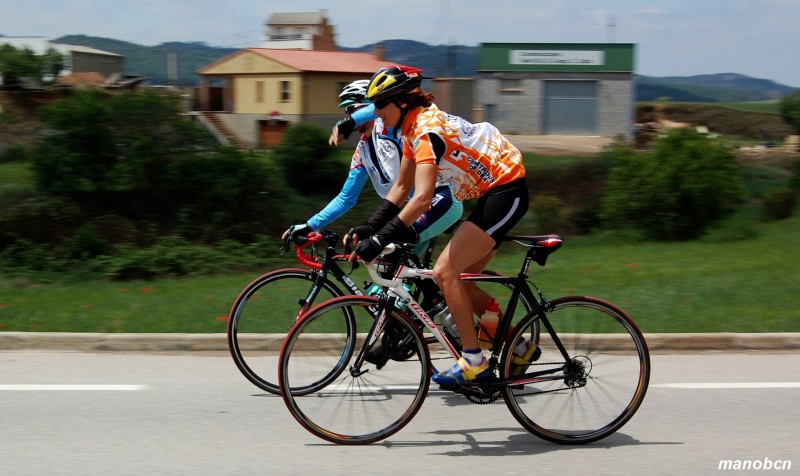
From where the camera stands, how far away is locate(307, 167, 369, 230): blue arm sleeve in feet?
20.6

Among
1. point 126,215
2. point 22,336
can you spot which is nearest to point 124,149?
point 126,215

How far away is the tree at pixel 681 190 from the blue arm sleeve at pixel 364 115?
12.9m

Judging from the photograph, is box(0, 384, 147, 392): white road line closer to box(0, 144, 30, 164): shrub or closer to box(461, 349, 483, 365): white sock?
box(461, 349, 483, 365): white sock

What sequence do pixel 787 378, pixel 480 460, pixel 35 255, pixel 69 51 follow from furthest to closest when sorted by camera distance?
pixel 69 51
pixel 35 255
pixel 787 378
pixel 480 460

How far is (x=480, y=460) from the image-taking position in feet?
16.4

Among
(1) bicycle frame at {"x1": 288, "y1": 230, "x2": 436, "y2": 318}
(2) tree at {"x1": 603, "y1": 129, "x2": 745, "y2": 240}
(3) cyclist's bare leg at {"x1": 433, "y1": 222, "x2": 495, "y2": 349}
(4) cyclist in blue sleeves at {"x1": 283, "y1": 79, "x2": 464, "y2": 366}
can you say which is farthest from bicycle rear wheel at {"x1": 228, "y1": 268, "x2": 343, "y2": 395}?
(2) tree at {"x1": 603, "y1": 129, "x2": 745, "y2": 240}

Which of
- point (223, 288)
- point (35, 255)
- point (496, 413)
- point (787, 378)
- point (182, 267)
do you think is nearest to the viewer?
point (496, 413)

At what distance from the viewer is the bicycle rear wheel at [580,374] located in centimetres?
525

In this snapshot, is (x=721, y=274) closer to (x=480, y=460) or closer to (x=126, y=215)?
(x=480, y=460)

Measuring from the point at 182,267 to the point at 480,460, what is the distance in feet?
32.8

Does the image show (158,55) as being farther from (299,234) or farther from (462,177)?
(462,177)

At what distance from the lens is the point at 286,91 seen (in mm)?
49625

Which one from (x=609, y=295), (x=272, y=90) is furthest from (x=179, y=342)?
(x=272, y=90)

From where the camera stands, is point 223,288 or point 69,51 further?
point 69,51
